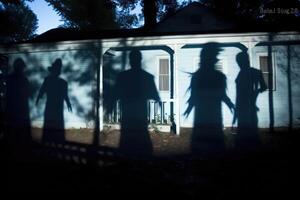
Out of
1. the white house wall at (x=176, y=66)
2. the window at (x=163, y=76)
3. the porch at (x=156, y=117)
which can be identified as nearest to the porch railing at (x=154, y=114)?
the porch at (x=156, y=117)

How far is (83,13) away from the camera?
1289 inches

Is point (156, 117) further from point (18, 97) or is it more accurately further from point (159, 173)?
point (18, 97)

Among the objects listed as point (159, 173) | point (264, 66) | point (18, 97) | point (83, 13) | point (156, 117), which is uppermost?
point (83, 13)

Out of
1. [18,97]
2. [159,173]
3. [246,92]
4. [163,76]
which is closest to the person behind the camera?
[159,173]

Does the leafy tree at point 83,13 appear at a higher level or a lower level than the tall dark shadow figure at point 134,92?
higher

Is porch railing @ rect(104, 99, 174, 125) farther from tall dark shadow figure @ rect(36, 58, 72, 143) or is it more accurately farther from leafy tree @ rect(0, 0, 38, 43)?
leafy tree @ rect(0, 0, 38, 43)

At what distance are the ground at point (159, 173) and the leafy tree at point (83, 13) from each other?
95.0ft

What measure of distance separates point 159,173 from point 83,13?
3232cm

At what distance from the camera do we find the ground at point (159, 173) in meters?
3.98

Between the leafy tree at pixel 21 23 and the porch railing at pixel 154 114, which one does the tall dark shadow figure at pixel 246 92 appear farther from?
the leafy tree at pixel 21 23

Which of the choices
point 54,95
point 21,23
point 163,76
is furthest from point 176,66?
point 21,23

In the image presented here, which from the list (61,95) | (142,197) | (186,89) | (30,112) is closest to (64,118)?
(61,95)

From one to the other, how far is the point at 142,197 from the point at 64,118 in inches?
343

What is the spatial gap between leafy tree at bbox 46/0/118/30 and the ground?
29.0m
